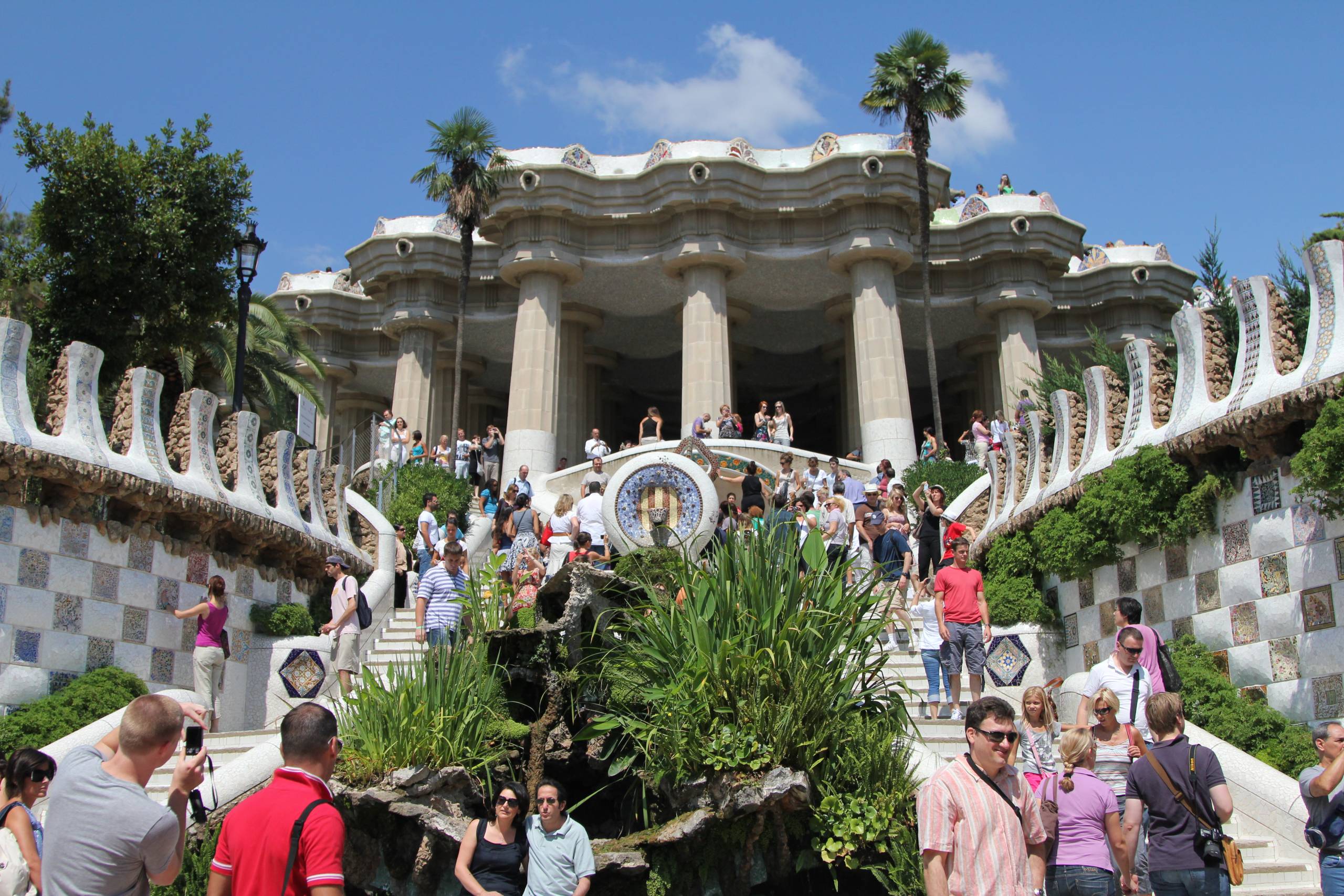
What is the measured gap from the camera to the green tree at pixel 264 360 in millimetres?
24047

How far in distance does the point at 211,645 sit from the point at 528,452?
62.7 feet

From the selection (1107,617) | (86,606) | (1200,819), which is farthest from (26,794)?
(1107,617)

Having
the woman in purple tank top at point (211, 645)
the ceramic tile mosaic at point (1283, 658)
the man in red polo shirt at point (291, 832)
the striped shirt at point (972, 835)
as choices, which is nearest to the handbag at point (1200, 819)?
the striped shirt at point (972, 835)

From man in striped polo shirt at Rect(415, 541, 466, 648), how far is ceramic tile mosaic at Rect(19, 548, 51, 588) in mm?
3581

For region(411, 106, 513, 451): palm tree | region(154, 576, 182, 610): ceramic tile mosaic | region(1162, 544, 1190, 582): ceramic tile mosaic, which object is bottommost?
region(154, 576, 182, 610): ceramic tile mosaic

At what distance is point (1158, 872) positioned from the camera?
580 centimetres

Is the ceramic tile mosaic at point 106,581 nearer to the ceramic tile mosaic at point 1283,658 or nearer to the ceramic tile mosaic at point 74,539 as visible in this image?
the ceramic tile mosaic at point 74,539

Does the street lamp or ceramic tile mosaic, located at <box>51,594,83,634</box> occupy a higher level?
the street lamp

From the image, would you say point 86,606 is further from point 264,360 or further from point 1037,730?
point 264,360

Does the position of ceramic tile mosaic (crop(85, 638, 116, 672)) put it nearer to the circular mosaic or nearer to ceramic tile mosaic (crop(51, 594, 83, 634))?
ceramic tile mosaic (crop(51, 594, 83, 634))

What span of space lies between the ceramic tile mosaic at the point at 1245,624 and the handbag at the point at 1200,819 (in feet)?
18.8

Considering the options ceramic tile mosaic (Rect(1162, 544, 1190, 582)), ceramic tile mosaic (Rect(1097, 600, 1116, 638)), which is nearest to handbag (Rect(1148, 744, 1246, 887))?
ceramic tile mosaic (Rect(1162, 544, 1190, 582))

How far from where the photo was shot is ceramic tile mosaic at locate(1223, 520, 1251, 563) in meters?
11.3

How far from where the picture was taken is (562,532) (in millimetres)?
15414
